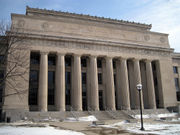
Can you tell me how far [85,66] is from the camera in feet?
Answer: 135

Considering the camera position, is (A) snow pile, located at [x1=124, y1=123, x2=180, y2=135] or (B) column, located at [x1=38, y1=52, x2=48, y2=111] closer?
(A) snow pile, located at [x1=124, y1=123, x2=180, y2=135]

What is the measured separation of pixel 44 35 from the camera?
35062 millimetres

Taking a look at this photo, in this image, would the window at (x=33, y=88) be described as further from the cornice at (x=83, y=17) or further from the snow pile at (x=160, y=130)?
the snow pile at (x=160, y=130)

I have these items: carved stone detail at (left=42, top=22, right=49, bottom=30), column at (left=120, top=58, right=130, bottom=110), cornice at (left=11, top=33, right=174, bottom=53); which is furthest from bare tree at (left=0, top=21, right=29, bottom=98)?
column at (left=120, top=58, right=130, bottom=110)

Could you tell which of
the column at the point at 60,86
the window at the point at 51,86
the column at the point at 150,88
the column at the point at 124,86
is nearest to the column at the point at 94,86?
the column at the point at 60,86

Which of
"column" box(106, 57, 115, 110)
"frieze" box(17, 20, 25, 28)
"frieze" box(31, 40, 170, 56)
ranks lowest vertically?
"column" box(106, 57, 115, 110)

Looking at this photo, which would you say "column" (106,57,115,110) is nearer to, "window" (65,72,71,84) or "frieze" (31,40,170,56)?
"frieze" (31,40,170,56)

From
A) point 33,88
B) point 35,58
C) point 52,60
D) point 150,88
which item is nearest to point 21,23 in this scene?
point 35,58

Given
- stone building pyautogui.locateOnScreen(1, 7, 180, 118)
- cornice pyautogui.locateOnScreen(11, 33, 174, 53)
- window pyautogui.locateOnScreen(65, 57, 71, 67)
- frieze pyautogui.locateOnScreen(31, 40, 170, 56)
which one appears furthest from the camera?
window pyautogui.locateOnScreen(65, 57, 71, 67)

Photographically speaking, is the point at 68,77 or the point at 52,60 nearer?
the point at 68,77

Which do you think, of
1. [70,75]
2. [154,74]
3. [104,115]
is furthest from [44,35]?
[154,74]

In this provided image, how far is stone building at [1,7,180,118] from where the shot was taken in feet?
112

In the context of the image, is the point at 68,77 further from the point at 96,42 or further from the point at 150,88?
the point at 150,88

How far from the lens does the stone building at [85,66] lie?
34.0 metres
